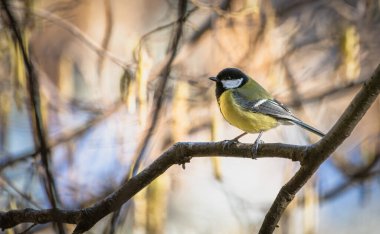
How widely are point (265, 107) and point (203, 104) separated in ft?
3.33

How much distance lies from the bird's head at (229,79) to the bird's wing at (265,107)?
0.13 metres

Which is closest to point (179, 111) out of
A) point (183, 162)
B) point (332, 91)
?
point (332, 91)

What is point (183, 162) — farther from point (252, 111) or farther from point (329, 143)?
point (252, 111)

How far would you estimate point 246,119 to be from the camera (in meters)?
2.38

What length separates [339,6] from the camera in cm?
392

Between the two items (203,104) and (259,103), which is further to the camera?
(203,104)

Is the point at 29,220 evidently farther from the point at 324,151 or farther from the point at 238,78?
the point at 238,78

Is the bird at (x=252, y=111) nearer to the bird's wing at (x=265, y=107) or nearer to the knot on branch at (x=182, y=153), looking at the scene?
the bird's wing at (x=265, y=107)

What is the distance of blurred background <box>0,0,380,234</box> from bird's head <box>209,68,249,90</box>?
0.16m

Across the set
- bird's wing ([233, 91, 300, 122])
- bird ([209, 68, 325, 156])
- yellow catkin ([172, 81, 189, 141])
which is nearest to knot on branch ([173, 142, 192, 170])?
bird ([209, 68, 325, 156])

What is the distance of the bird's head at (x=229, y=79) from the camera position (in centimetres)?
260

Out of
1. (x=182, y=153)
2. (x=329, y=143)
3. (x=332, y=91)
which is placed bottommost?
(x=329, y=143)

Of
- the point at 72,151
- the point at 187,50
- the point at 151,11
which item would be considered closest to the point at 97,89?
the point at 72,151

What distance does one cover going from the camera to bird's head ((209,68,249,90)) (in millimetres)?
2604
